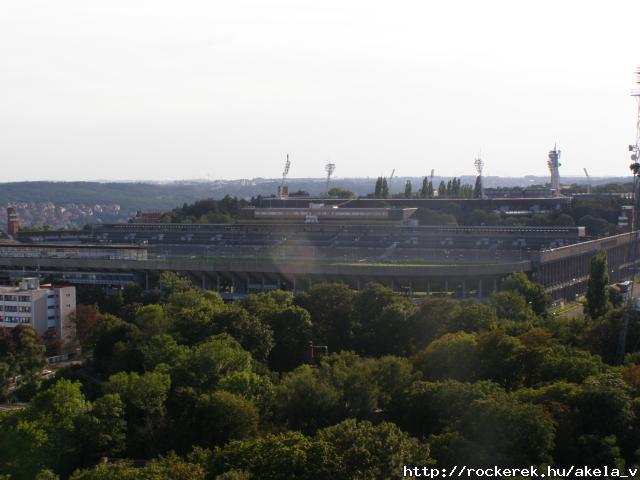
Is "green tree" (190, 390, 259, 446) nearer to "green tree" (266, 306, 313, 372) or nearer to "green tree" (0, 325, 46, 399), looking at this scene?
"green tree" (266, 306, 313, 372)

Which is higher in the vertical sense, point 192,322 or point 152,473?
point 192,322

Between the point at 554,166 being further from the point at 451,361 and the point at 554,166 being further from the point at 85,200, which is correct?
the point at 85,200

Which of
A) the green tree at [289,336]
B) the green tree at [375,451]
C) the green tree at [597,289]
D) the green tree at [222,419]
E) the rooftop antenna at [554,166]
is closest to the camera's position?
the green tree at [375,451]

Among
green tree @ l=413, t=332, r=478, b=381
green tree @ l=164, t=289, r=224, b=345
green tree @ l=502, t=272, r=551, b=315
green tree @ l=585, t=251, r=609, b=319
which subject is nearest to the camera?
green tree @ l=413, t=332, r=478, b=381

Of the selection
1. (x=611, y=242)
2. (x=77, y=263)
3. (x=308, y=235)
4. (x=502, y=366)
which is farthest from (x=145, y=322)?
(x=611, y=242)

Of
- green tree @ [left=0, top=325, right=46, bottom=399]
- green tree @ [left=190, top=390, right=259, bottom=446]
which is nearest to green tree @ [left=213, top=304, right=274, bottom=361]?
green tree @ [left=0, top=325, right=46, bottom=399]

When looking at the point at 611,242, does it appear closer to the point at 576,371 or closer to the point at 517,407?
the point at 576,371

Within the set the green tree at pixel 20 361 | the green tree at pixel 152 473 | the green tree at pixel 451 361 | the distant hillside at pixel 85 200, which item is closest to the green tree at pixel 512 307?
the green tree at pixel 451 361

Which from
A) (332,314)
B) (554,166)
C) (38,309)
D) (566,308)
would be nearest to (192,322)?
(332,314)

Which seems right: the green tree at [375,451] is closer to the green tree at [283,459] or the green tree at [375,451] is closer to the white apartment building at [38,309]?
the green tree at [283,459]
